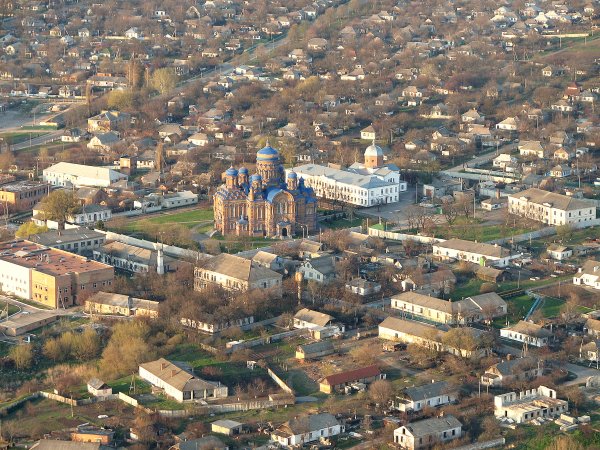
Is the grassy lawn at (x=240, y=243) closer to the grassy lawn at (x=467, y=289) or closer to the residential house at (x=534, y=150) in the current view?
the grassy lawn at (x=467, y=289)

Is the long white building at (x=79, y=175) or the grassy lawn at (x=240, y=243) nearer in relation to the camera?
the grassy lawn at (x=240, y=243)

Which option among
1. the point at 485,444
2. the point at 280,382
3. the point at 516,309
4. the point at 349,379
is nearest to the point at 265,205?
the point at 516,309

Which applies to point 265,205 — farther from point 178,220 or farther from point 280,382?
point 280,382

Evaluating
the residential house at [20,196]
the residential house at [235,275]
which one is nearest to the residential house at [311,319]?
the residential house at [235,275]

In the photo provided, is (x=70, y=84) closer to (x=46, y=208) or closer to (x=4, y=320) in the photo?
(x=46, y=208)

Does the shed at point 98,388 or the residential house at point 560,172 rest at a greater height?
the residential house at point 560,172

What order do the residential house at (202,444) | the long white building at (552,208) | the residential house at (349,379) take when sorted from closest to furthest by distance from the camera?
the residential house at (202,444)
the residential house at (349,379)
the long white building at (552,208)

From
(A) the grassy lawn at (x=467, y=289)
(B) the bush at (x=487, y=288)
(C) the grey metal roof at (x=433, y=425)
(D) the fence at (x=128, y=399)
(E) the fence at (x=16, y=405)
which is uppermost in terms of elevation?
(B) the bush at (x=487, y=288)

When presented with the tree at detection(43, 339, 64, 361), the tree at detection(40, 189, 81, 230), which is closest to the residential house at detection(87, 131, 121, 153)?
the tree at detection(40, 189, 81, 230)
